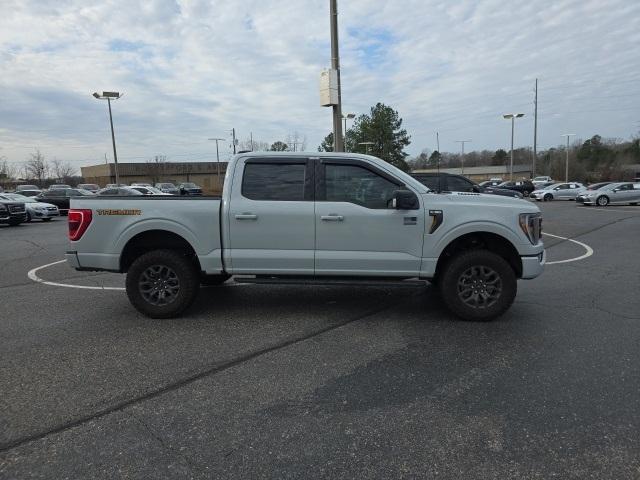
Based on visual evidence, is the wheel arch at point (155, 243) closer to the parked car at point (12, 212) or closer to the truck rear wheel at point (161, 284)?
the truck rear wheel at point (161, 284)

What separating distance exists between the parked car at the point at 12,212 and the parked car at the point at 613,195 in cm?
3147

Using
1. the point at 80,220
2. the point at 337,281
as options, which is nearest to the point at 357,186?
the point at 337,281

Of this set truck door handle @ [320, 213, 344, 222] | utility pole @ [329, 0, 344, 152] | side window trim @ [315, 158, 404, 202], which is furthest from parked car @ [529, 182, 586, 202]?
truck door handle @ [320, 213, 344, 222]

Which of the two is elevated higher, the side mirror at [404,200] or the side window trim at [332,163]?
the side window trim at [332,163]

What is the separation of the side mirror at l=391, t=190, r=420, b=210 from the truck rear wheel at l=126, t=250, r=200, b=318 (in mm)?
2554

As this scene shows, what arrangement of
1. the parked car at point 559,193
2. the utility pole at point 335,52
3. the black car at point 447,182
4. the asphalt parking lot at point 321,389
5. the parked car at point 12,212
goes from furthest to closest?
the parked car at point 559,193
the parked car at point 12,212
the black car at point 447,182
the utility pole at point 335,52
the asphalt parking lot at point 321,389

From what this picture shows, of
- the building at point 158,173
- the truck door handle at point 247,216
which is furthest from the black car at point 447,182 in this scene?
the building at point 158,173

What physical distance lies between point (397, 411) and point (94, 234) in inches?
163

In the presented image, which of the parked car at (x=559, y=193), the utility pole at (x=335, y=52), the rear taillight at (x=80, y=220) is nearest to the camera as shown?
the rear taillight at (x=80, y=220)

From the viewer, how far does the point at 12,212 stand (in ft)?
64.9

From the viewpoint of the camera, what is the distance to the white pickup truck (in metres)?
5.39

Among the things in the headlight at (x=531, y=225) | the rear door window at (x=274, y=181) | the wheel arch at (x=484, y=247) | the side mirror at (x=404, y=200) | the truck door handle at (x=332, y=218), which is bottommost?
the wheel arch at (x=484, y=247)

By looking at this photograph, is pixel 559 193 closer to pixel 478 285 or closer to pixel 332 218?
pixel 478 285

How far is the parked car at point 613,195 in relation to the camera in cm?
3000
